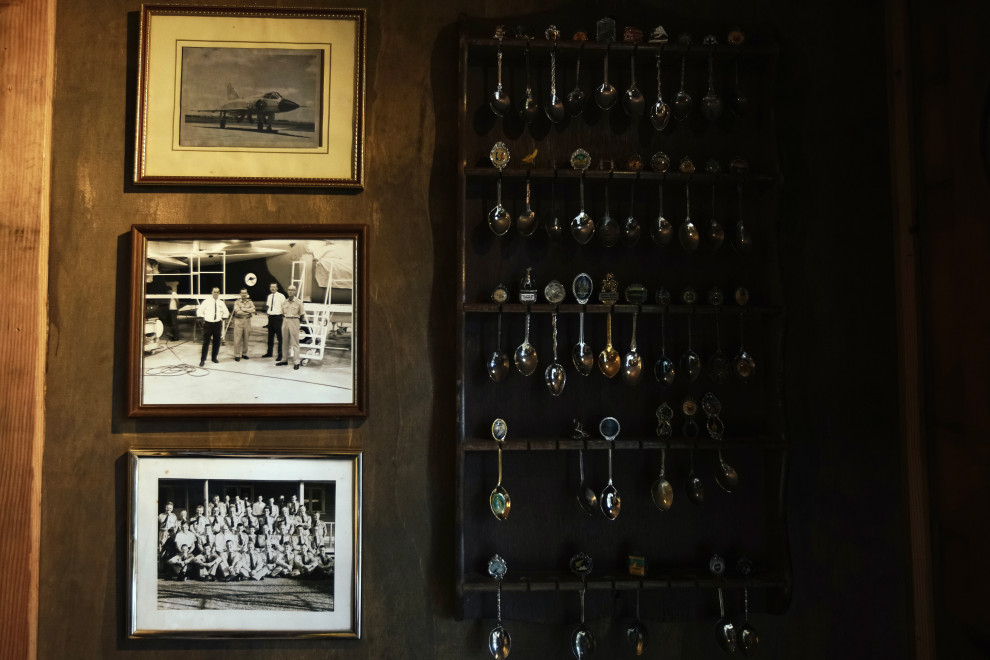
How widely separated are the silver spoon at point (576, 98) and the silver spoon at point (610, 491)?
2.68ft

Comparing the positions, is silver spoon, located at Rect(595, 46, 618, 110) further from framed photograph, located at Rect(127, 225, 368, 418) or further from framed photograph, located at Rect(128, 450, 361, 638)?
framed photograph, located at Rect(128, 450, 361, 638)

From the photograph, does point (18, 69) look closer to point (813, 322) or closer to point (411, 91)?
point (411, 91)

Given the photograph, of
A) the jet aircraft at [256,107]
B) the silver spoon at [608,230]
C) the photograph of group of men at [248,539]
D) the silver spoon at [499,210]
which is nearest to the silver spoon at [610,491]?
the silver spoon at [608,230]

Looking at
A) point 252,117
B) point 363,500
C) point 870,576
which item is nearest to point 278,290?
point 252,117

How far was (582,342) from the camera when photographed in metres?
1.73

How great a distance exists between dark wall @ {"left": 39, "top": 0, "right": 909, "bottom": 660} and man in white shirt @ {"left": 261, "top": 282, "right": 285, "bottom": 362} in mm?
192

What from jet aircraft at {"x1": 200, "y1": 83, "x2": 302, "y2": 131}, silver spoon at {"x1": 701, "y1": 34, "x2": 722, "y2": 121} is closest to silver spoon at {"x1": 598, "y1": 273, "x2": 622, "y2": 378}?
silver spoon at {"x1": 701, "y1": 34, "x2": 722, "y2": 121}

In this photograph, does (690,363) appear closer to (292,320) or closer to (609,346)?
(609,346)

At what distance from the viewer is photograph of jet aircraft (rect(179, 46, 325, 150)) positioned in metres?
1.76

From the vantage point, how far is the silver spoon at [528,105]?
5.74 feet

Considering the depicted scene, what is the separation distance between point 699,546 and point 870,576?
1.51 ft

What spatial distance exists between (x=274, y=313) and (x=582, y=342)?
803 millimetres

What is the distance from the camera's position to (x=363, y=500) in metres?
1.73

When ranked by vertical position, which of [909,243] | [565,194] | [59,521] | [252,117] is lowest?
[59,521]
